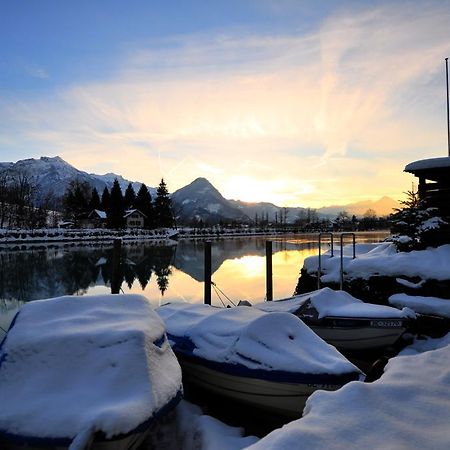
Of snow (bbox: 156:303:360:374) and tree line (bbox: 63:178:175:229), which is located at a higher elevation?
tree line (bbox: 63:178:175:229)

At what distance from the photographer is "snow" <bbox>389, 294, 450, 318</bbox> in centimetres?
857

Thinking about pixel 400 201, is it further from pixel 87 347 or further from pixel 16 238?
pixel 16 238

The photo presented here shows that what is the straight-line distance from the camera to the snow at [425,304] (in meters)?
8.57

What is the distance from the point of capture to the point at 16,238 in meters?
48.8

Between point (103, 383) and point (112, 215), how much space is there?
71.0 meters

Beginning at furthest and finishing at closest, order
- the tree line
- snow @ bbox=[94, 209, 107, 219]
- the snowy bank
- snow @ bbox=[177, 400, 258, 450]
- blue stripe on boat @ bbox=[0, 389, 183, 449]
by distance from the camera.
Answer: snow @ bbox=[94, 209, 107, 219]
the tree line
the snowy bank
snow @ bbox=[177, 400, 258, 450]
blue stripe on boat @ bbox=[0, 389, 183, 449]

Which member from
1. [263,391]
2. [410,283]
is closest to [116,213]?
[410,283]

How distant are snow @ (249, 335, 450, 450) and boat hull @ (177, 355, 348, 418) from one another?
1676 millimetres

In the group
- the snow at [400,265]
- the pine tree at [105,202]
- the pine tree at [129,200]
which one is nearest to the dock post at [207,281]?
the snow at [400,265]

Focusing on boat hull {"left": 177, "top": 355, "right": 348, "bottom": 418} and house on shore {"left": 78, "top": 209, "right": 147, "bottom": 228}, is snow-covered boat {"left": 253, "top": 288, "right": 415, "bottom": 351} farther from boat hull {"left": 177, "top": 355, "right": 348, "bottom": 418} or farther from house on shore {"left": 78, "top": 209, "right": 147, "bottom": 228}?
house on shore {"left": 78, "top": 209, "right": 147, "bottom": 228}

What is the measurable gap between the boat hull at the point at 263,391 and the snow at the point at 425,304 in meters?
4.89

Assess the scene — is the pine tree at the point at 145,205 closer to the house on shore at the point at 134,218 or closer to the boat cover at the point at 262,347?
the house on shore at the point at 134,218

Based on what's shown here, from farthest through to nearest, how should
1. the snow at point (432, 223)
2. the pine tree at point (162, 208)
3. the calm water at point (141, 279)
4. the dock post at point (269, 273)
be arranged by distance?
the pine tree at point (162, 208)
the calm water at point (141, 279)
the dock post at point (269, 273)
the snow at point (432, 223)

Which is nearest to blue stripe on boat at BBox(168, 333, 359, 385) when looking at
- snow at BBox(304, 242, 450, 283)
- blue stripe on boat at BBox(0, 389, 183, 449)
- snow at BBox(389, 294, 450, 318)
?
blue stripe on boat at BBox(0, 389, 183, 449)
